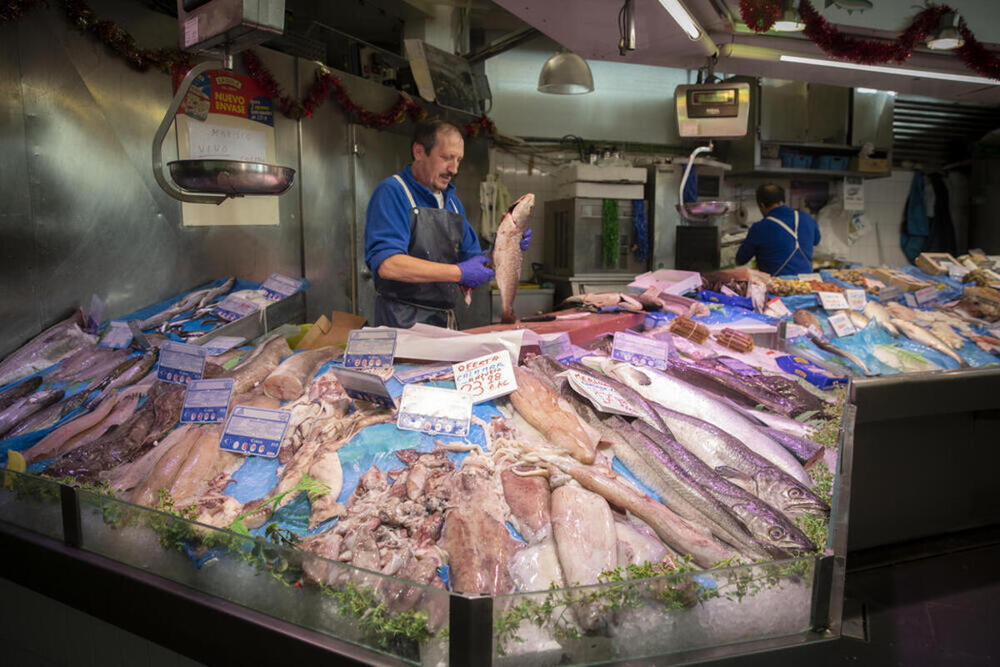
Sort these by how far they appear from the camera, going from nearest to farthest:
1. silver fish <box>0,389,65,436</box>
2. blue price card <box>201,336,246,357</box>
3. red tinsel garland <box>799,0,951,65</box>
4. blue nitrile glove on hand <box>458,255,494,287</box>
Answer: silver fish <box>0,389,65,436</box>, blue price card <box>201,336,246,357</box>, blue nitrile glove on hand <box>458,255,494,287</box>, red tinsel garland <box>799,0,951,65</box>

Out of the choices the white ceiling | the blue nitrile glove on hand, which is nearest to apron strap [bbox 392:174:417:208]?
the blue nitrile glove on hand

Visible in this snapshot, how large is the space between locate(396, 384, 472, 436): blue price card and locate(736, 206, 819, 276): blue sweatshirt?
4.59 metres

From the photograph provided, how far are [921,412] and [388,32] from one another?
6.95 m

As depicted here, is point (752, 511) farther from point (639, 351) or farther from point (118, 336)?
point (118, 336)

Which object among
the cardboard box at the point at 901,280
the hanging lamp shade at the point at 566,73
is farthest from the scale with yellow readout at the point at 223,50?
the cardboard box at the point at 901,280

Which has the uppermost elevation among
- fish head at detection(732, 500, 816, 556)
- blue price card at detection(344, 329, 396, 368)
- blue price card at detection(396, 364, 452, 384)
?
blue price card at detection(344, 329, 396, 368)

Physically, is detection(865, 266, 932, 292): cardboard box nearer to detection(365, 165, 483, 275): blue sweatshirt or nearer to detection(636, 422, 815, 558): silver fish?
detection(365, 165, 483, 275): blue sweatshirt

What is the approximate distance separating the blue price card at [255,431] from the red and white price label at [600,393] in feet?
3.14

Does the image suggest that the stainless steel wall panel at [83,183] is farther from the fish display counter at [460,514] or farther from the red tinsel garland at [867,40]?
the red tinsel garland at [867,40]

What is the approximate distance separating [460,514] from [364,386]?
0.68 m

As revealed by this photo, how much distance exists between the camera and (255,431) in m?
2.10

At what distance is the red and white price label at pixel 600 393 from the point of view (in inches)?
85.0

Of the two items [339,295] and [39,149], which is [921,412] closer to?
[339,295]

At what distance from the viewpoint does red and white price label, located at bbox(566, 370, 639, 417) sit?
7.08 ft
